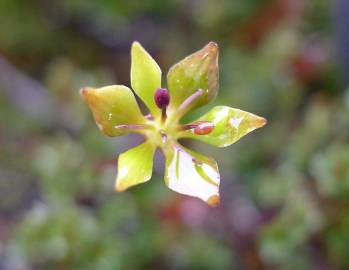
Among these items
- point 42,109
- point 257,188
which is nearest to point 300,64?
point 257,188

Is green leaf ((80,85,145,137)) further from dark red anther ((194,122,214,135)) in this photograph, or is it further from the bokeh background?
the bokeh background

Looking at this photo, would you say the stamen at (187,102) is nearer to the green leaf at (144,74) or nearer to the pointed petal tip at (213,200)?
the green leaf at (144,74)

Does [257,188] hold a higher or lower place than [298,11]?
lower

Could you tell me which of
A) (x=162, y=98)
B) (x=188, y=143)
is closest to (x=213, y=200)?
(x=162, y=98)

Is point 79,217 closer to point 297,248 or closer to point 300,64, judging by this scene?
point 297,248

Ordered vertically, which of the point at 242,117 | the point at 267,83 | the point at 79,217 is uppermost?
the point at 242,117

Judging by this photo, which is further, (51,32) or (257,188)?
(51,32)

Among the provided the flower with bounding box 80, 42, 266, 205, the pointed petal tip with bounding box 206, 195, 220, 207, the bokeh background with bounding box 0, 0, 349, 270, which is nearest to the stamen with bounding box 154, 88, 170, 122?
the flower with bounding box 80, 42, 266, 205
